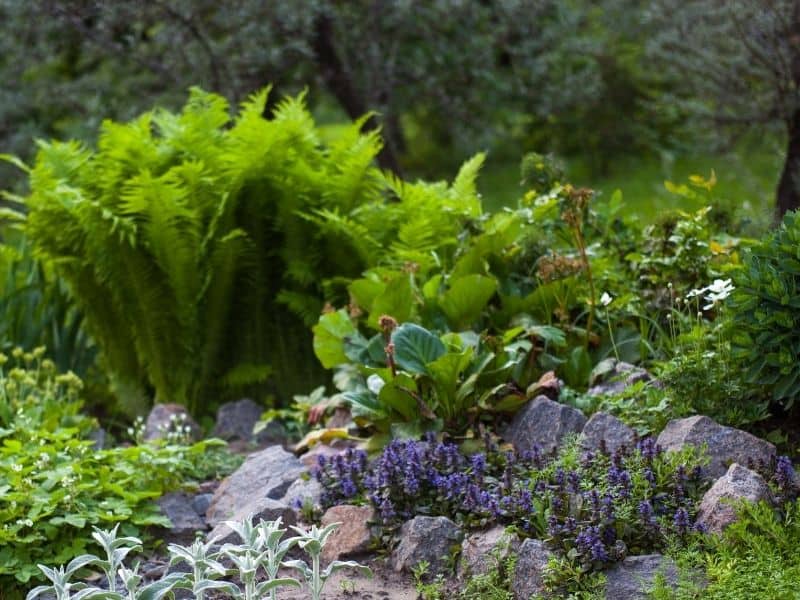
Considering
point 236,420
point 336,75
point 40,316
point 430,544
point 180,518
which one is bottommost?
point 236,420

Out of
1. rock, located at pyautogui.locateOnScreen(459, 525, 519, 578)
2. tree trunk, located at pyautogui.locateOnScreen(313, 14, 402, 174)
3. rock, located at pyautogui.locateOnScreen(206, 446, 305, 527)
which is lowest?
rock, located at pyautogui.locateOnScreen(206, 446, 305, 527)

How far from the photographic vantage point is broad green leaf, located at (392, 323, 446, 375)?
397 cm

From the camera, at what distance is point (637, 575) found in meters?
2.96

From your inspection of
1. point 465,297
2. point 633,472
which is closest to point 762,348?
point 633,472

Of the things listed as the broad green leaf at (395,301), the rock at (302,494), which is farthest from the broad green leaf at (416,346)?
the rock at (302,494)

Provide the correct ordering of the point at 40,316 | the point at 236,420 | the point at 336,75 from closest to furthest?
the point at 236,420 < the point at 40,316 < the point at 336,75

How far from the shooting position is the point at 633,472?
130 inches

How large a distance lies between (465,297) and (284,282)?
4.80ft

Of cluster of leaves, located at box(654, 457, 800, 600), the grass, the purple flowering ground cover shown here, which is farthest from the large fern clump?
the grass

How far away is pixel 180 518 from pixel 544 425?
137 cm

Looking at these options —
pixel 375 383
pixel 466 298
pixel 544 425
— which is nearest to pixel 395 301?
pixel 466 298

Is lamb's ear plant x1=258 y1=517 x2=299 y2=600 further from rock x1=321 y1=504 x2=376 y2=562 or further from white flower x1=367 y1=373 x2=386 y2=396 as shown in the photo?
white flower x1=367 y1=373 x2=386 y2=396

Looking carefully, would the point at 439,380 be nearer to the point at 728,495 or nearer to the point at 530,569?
the point at 530,569

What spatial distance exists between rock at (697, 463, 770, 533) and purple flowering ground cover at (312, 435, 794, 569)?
0.05m
